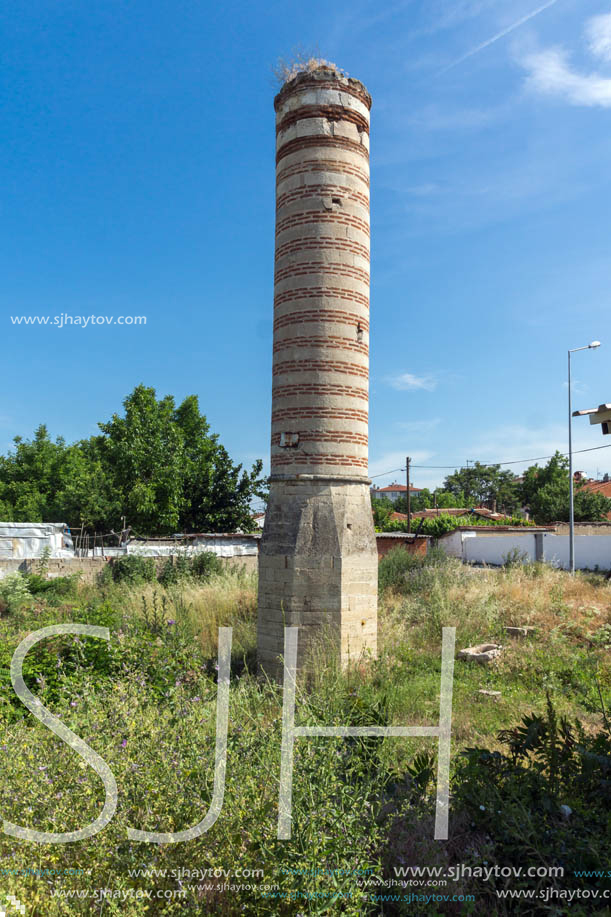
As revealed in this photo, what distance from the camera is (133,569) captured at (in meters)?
16.0

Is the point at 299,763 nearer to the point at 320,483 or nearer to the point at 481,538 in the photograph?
the point at 320,483

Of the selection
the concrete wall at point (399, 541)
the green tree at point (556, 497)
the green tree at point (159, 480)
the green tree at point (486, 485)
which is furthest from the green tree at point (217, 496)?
the green tree at point (486, 485)

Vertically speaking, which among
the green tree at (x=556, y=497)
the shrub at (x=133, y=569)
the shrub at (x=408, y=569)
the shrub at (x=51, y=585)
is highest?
the green tree at (x=556, y=497)

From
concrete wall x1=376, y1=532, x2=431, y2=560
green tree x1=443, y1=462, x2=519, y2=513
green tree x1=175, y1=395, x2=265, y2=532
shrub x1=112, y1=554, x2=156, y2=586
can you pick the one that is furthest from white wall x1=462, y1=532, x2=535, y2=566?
green tree x1=443, y1=462, x2=519, y2=513

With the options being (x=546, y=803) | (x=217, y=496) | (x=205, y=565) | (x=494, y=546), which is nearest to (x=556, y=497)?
(x=494, y=546)

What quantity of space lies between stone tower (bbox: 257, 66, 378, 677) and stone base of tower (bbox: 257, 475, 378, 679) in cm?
1

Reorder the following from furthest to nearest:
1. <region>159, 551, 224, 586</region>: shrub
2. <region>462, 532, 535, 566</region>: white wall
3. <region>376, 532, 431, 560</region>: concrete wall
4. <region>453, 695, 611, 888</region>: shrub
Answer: <region>462, 532, 535, 566</region>: white wall < <region>376, 532, 431, 560</region>: concrete wall < <region>159, 551, 224, 586</region>: shrub < <region>453, 695, 611, 888</region>: shrub

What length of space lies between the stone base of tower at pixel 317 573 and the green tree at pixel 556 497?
34.9 m

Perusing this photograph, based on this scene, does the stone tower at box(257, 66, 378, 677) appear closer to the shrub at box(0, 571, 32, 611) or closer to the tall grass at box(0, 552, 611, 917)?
the tall grass at box(0, 552, 611, 917)

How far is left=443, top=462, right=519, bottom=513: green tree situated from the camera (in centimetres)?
6562

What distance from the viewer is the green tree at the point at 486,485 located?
65.6m

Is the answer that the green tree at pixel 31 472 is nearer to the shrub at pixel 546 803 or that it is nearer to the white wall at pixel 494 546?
the white wall at pixel 494 546

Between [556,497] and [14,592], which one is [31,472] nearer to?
[14,592]

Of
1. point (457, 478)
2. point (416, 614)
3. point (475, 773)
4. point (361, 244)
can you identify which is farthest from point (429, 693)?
point (457, 478)
